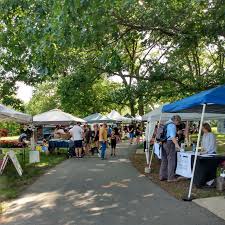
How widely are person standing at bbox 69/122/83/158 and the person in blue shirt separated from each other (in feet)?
32.3

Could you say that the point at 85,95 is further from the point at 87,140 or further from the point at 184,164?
the point at 184,164

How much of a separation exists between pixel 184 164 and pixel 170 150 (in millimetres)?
691

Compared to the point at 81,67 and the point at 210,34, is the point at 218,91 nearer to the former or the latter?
the point at 210,34

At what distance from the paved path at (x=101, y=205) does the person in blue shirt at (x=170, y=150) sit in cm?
62

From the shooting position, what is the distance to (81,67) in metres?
22.4

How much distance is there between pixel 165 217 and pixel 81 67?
14.9 meters

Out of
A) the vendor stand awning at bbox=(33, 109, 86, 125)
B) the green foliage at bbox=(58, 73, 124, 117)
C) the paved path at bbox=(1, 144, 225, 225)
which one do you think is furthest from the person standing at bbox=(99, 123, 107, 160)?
the paved path at bbox=(1, 144, 225, 225)

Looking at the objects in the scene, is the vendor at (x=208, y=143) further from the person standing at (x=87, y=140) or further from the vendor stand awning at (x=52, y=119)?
the vendor stand awning at (x=52, y=119)

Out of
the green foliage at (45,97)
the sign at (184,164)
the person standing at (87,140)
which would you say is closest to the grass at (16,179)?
the sign at (184,164)

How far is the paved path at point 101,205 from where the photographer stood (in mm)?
8188

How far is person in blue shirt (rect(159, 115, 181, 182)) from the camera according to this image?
12969 millimetres

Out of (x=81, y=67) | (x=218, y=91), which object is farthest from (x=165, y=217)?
(x=81, y=67)

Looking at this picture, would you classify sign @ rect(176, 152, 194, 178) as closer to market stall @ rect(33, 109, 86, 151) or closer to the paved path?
the paved path

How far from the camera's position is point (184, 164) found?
42.0 feet
